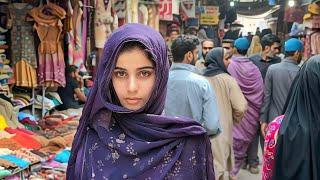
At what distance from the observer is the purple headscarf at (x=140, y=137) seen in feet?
5.10

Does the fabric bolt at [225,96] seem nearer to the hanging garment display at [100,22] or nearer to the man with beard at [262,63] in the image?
the man with beard at [262,63]

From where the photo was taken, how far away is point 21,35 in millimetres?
4887

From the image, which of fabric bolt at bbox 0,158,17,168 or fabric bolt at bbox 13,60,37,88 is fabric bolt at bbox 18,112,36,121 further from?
fabric bolt at bbox 0,158,17,168

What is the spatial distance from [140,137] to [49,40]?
3.82 metres

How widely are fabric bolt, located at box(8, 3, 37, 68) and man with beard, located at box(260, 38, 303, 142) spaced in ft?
8.69

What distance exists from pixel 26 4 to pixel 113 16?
2.12 metres

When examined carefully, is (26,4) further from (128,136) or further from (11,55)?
(128,136)

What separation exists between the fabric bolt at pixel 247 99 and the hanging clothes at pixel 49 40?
7.00 feet

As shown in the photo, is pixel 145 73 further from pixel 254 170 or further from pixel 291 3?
pixel 291 3

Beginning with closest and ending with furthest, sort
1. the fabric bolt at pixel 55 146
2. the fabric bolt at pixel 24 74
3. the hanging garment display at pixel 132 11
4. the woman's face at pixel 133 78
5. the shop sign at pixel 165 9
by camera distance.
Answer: the woman's face at pixel 133 78 → the fabric bolt at pixel 55 146 → the fabric bolt at pixel 24 74 → the hanging garment display at pixel 132 11 → the shop sign at pixel 165 9

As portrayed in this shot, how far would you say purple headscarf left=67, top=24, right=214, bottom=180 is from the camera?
1.56m

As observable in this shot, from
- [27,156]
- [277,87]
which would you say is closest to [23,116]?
[27,156]

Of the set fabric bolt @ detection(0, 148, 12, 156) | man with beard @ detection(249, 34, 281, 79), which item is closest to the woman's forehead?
fabric bolt @ detection(0, 148, 12, 156)

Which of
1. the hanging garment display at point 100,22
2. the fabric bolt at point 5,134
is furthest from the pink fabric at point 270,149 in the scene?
the hanging garment display at point 100,22
